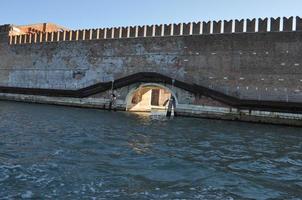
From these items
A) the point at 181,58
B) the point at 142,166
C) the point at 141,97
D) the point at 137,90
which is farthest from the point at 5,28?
the point at 142,166

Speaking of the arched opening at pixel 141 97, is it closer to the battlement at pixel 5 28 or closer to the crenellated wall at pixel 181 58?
the crenellated wall at pixel 181 58

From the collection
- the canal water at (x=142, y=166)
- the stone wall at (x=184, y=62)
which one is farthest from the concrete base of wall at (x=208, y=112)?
the canal water at (x=142, y=166)

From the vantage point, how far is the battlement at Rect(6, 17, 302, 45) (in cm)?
1657

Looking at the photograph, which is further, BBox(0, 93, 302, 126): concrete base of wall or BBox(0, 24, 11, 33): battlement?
BBox(0, 24, 11, 33): battlement

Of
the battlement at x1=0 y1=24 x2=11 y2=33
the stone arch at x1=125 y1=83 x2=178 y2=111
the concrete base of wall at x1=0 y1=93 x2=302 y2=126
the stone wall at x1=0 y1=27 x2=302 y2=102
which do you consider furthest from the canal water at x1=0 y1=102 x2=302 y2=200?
the battlement at x1=0 y1=24 x2=11 y2=33

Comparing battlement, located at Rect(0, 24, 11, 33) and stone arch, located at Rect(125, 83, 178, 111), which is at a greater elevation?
battlement, located at Rect(0, 24, 11, 33)

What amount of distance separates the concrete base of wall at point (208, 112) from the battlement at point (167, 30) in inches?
136

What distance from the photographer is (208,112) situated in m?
16.9

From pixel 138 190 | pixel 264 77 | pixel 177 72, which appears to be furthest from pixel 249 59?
pixel 138 190

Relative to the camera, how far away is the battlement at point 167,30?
1657cm

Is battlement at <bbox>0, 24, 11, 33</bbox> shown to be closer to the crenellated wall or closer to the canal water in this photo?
the crenellated wall

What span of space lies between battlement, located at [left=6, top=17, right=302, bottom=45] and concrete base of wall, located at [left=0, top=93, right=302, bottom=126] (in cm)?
345

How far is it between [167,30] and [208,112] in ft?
15.5

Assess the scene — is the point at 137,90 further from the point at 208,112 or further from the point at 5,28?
the point at 5,28
